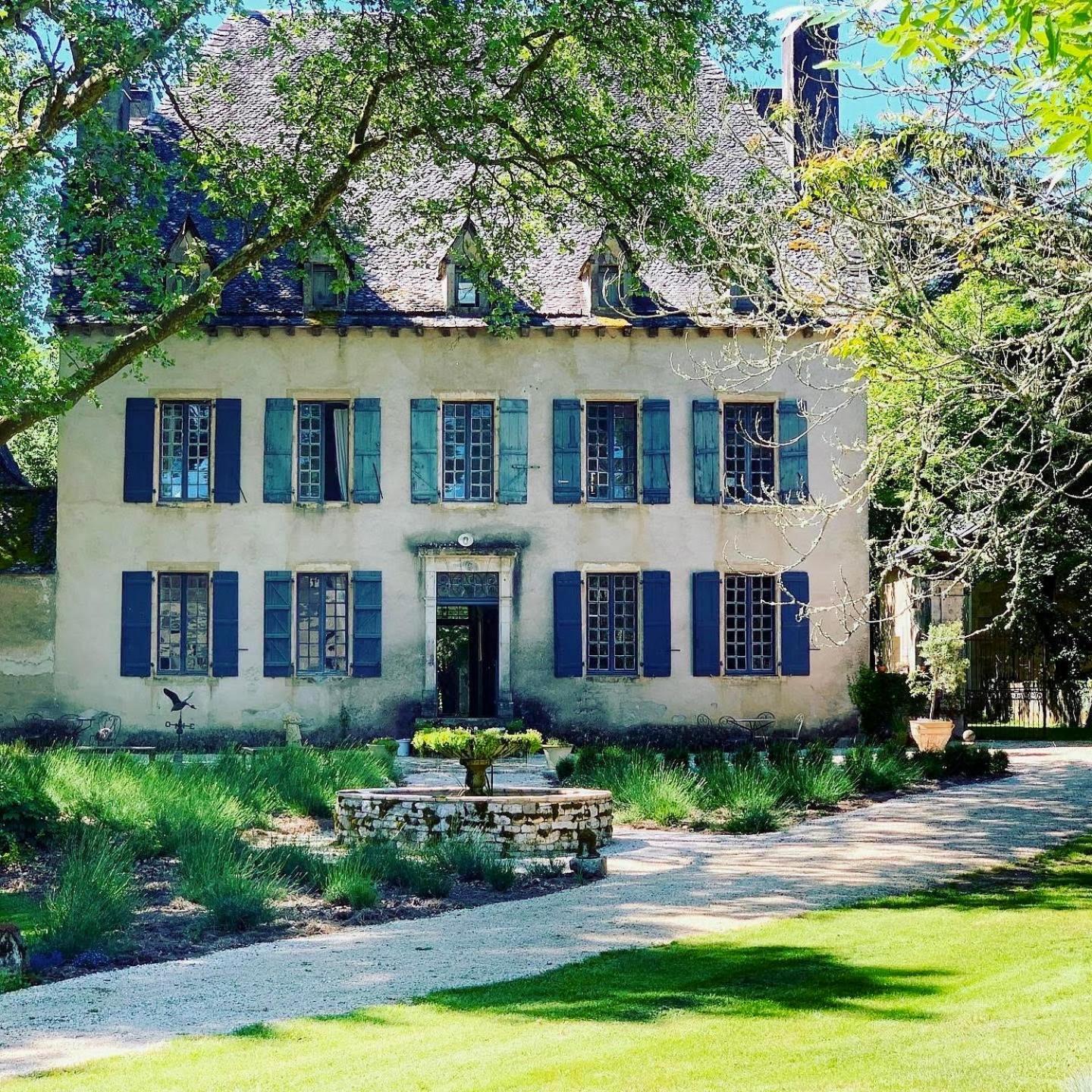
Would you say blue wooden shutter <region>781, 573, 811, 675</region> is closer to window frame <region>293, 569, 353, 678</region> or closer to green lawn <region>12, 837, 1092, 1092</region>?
window frame <region>293, 569, 353, 678</region>

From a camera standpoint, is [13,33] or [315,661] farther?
[315,661]

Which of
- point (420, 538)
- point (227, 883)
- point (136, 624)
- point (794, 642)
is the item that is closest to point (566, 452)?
point (420, 538)

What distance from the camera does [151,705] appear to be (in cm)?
2148

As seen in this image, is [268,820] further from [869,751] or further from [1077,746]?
[1077,746]

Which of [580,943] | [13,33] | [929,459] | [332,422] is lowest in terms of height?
[580,943]

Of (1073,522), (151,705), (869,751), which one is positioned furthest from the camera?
(1073,522)

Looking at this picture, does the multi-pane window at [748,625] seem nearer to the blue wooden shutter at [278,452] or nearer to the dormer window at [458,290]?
the dormer window at [458,290]

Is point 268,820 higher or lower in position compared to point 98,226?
lower

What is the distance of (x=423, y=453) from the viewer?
2191 centimetres

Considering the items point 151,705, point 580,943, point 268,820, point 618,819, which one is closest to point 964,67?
point 580,943

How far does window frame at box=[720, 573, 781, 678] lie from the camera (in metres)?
22.1

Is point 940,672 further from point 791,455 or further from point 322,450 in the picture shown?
point 322,450

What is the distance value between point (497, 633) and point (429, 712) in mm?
1579

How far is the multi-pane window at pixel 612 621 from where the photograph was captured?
22.1 meters
